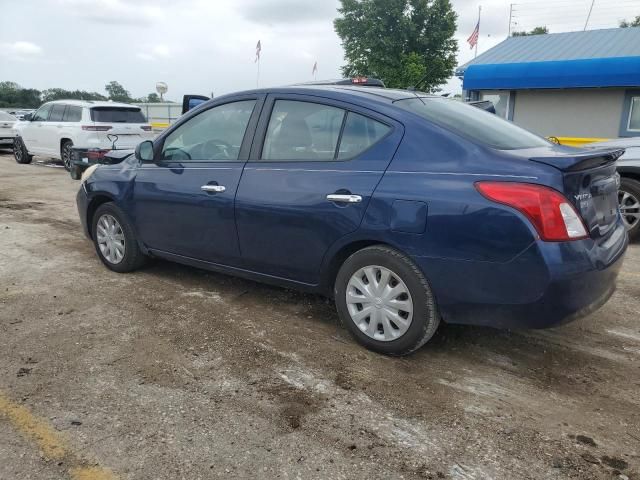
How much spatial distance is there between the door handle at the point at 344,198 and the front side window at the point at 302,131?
0.29 meters

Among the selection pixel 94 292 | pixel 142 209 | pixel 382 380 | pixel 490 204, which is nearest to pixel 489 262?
pixel 490 204

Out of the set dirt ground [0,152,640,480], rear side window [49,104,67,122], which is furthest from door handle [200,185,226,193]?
rear side window [49,104,67,122]

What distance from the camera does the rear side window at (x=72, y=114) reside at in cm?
1290

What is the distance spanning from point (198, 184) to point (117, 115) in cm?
984

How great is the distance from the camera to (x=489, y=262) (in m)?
2.91

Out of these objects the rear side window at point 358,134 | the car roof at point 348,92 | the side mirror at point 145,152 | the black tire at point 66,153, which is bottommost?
the black tire at point 66,153

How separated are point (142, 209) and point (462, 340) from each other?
275 centimetres

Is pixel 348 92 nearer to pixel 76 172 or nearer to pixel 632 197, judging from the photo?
pixel 632 197

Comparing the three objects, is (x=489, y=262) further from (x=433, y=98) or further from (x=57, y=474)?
(x=57, y=474)

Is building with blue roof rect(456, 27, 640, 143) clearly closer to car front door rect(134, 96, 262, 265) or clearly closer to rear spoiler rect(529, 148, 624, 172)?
rear spoiler rect(529, 148, 624, 172)

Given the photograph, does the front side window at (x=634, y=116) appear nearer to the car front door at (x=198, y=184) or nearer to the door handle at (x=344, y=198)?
the car front door at (x=198, y=184)

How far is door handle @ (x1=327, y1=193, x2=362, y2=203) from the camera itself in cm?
332

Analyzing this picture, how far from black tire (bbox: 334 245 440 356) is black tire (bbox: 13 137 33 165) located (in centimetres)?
1448

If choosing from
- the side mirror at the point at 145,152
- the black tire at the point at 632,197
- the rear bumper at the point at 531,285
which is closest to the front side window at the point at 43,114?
the side mirror at the point at 145,152
